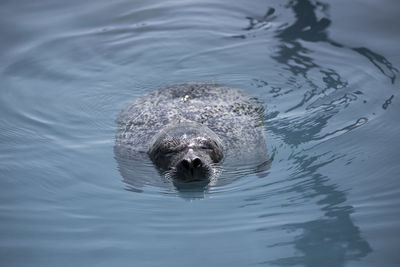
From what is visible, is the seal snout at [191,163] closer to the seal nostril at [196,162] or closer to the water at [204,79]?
the seal nostril at [196,162]

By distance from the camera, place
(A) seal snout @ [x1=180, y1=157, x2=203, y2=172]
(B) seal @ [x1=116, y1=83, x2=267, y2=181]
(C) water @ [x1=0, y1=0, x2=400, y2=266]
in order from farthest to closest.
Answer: (B) seal @ [x1=116, y1=83, x2=267, y2=181] → (A) seal snout @ [x1=180, y1=157, x2=203, y2=172] → (C) water @ [x1=0, y1=0, x2=400, y2=266]

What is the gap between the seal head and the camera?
6.02m

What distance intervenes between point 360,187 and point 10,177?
3.94 m

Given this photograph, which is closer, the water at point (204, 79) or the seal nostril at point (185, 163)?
the water at point (204, 79)

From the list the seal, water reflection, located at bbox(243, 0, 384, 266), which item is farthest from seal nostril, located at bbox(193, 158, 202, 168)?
water reflection, located at bbox(243, 0, 384, 266)

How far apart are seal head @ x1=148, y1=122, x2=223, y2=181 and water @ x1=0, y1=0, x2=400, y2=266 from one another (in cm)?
19

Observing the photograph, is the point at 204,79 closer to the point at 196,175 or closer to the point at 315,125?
the point at 315,125

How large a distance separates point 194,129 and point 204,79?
243 centimetres

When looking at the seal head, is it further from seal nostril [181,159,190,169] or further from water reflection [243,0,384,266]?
water reflection [243,0,384,266]

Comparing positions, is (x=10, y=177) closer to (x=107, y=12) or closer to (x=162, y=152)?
(x=162, y=152)

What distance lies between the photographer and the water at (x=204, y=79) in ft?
17.4

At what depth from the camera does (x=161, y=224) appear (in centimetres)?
557

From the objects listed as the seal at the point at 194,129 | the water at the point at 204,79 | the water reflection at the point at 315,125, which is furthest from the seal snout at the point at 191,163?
the water reflection at the point at 315,125

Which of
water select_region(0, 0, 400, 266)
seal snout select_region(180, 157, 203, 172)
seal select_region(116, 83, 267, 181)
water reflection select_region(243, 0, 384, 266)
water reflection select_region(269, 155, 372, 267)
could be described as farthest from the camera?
seal select_region(116, 83, 267, 181)
